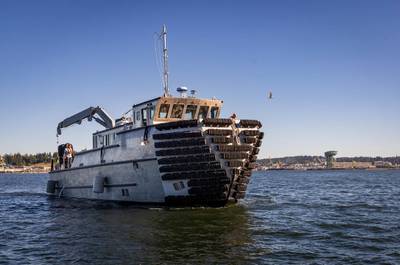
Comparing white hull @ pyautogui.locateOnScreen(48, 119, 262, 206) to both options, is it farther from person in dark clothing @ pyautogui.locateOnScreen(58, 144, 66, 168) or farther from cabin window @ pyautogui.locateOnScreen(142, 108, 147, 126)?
person in dark clothing @ pyautogui.locateOnScreen(58, 144, 66, 168)

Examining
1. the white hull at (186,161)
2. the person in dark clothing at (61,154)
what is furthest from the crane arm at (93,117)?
the white hull at (186,161)

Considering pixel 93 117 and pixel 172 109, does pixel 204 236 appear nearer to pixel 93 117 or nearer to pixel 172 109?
pixel 172 109

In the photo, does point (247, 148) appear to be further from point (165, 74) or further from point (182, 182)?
point (165, 74)

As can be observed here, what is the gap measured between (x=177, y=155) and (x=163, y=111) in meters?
3.62

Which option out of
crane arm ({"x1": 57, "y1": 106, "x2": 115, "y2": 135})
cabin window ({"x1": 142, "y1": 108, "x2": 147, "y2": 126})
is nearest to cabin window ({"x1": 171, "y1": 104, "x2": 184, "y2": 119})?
cabin window ({"x1": 142, "y1": 108, "x2": 147, "y2": 126})

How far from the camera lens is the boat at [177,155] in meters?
21.6

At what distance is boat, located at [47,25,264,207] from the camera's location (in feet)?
70.8

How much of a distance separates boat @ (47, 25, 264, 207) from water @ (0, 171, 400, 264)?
3.47ft

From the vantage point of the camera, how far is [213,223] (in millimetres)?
18906

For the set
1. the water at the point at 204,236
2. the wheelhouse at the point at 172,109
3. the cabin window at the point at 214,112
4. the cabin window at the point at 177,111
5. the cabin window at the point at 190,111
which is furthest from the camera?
the cabin window at the point at 214,112

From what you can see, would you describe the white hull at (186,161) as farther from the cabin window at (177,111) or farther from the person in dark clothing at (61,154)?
the person in dark clothing at (61,154)

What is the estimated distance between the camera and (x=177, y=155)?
21750mm

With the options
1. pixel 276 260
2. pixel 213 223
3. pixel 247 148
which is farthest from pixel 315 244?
pixel 247 148

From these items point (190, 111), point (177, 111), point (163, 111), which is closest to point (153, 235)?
point (163, 111)
